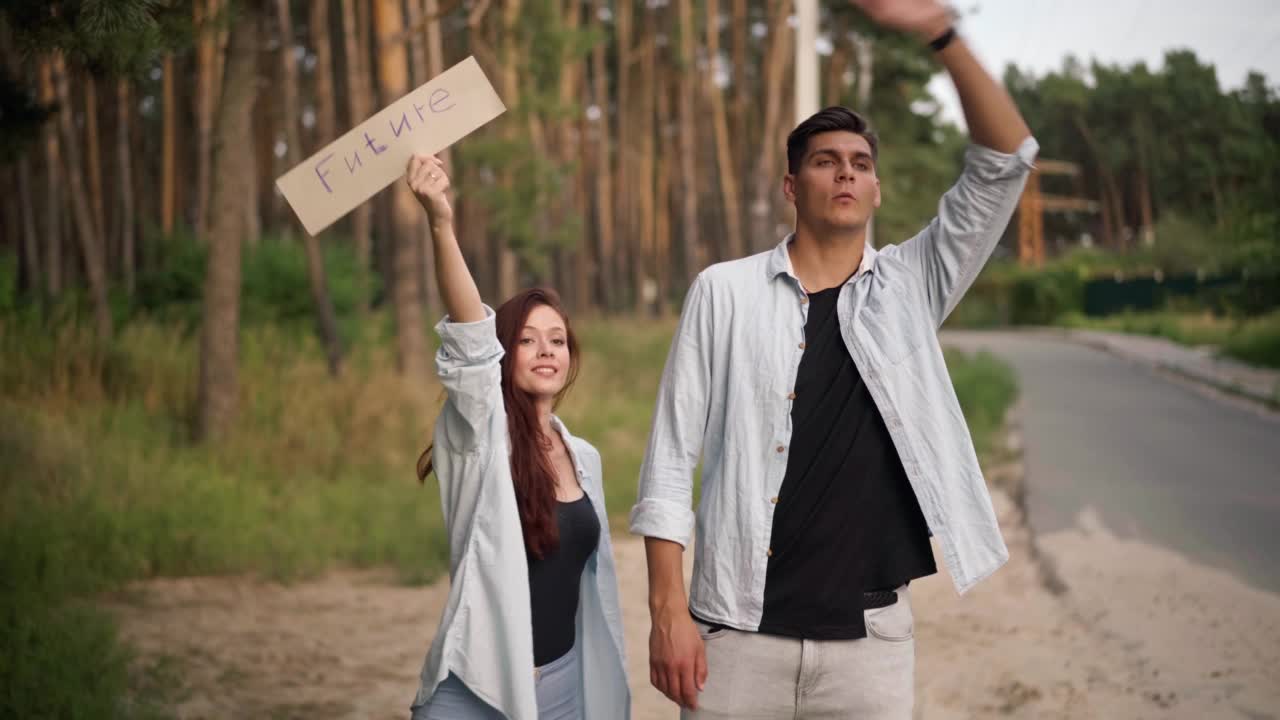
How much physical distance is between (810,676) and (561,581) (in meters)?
0.80

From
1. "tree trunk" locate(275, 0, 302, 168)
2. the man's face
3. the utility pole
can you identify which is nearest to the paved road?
the utility pole

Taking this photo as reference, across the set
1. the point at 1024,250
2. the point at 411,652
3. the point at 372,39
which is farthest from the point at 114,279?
the point at 1024,250

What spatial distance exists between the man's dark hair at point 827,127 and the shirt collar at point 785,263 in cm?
19

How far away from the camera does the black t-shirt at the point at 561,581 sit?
3166mm

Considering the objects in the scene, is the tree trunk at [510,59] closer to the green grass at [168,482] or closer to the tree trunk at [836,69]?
the green grass at [168,482]

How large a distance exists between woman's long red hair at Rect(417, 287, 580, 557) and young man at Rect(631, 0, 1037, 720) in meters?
0.50

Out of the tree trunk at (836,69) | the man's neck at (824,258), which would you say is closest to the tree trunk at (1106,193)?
the tree trunk at (836,69)

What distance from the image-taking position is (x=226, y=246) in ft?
36.0

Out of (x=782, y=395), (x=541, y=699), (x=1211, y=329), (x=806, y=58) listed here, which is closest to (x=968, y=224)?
(x=782, y=395)

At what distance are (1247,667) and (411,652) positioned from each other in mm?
4152

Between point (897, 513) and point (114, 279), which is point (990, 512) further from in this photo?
point (114, 279)

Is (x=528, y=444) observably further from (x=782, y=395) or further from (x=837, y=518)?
(x=837, y=518)

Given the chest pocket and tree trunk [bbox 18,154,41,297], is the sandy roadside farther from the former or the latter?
tree trunk [bbox 18,154,41,297]

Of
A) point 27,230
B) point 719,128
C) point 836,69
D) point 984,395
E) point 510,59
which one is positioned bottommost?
point 984,395
